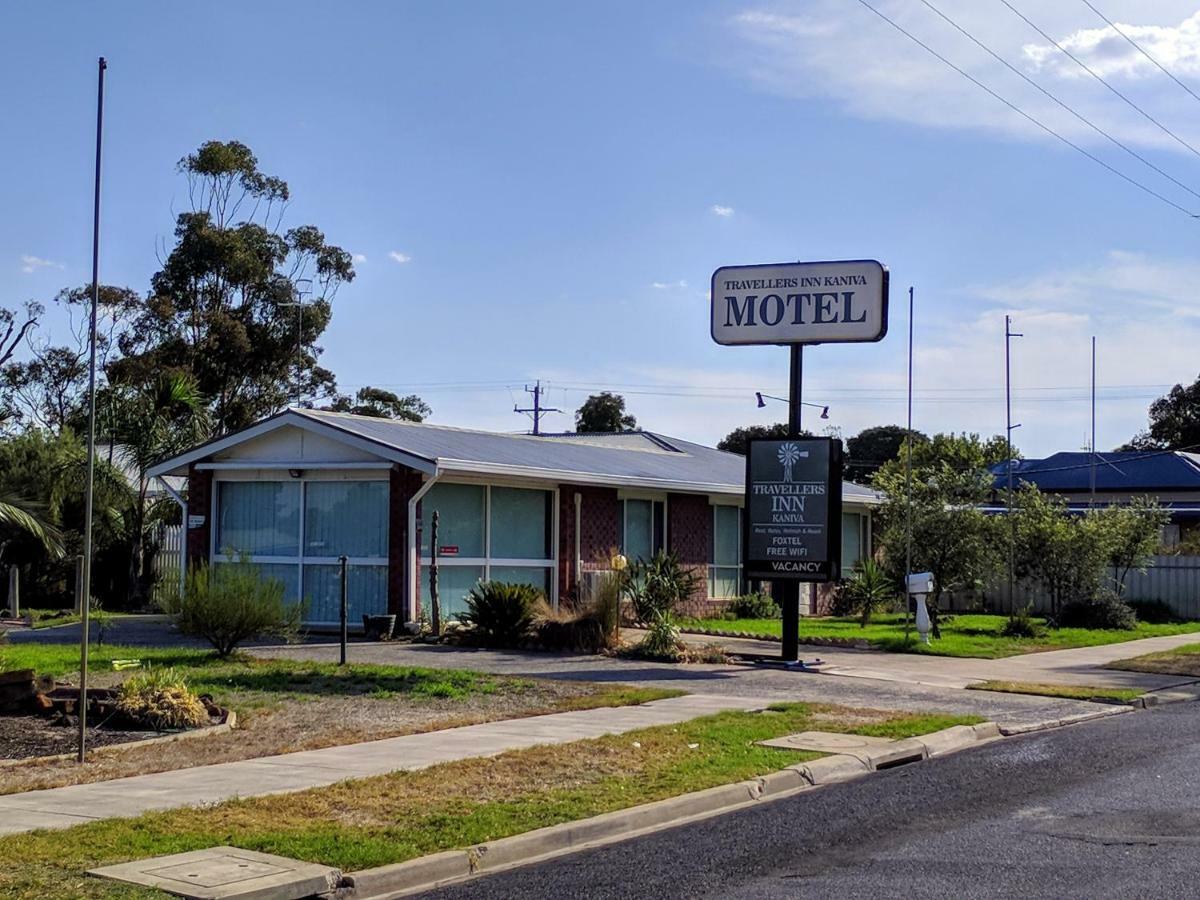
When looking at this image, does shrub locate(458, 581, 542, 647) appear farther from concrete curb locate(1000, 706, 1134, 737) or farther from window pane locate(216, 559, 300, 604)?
concrete curb locate(1000, 706, 1134, 737)

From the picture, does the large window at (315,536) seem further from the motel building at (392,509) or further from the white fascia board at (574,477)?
the white fascia board at (574,477)

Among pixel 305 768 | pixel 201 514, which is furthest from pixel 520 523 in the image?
pixel 305 768

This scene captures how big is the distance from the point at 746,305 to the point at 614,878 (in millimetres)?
14116

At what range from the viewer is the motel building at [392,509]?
72.0ft

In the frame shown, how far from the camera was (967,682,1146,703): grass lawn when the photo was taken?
16297mm

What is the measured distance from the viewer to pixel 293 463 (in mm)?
22969

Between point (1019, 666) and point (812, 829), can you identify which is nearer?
point (812, 829)

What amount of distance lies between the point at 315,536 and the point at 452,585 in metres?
2.41

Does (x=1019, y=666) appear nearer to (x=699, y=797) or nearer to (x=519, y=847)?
(x=699, y=797)

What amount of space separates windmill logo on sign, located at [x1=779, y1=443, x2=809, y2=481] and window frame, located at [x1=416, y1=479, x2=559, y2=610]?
5183 millimetres

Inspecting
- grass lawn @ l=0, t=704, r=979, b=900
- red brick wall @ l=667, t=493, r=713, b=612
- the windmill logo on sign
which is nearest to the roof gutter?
the windmill logo on sign

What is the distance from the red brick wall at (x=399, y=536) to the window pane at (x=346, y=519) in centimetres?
31

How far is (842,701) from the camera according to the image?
15.5 metres

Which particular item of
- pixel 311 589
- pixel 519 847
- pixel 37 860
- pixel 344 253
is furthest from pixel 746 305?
pixel 344 253
